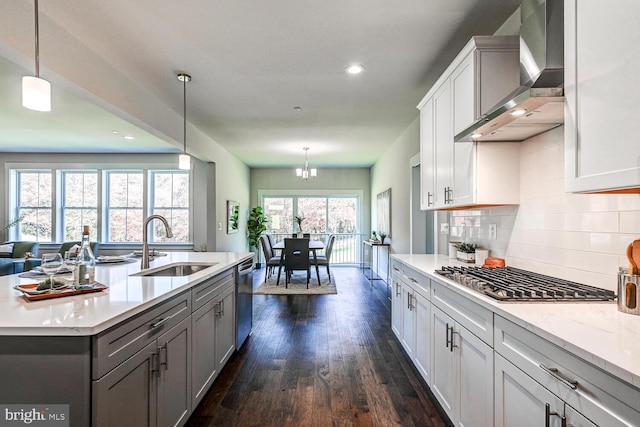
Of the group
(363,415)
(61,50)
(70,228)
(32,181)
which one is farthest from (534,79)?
(32,181)

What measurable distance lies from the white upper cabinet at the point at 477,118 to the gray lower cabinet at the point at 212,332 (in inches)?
74.4

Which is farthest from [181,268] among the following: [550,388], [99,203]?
[99,203]

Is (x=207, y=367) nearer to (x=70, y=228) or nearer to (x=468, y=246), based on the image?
(x=468, y=246)

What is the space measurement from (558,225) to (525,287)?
0.53 meters

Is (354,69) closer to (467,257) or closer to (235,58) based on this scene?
(235,58)

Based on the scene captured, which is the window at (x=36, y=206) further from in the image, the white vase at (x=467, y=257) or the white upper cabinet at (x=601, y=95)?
the white upper cabinet at (x=601, y=95)

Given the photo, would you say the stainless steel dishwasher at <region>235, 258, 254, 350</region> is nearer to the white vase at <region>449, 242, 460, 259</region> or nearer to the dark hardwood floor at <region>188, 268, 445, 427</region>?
the dark hardwood floor at <region>188, 268, 445, 427</region>

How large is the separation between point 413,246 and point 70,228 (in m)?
6.63

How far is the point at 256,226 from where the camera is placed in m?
8.13

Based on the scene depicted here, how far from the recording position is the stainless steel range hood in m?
1.41

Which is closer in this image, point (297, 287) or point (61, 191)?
point (297, 287)

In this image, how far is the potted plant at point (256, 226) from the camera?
811cm

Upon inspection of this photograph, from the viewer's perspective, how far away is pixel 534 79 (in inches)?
64.0

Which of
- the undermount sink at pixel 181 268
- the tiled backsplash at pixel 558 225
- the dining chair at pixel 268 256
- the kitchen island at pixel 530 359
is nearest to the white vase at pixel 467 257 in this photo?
the tiled backsplash at pixel 558 225
